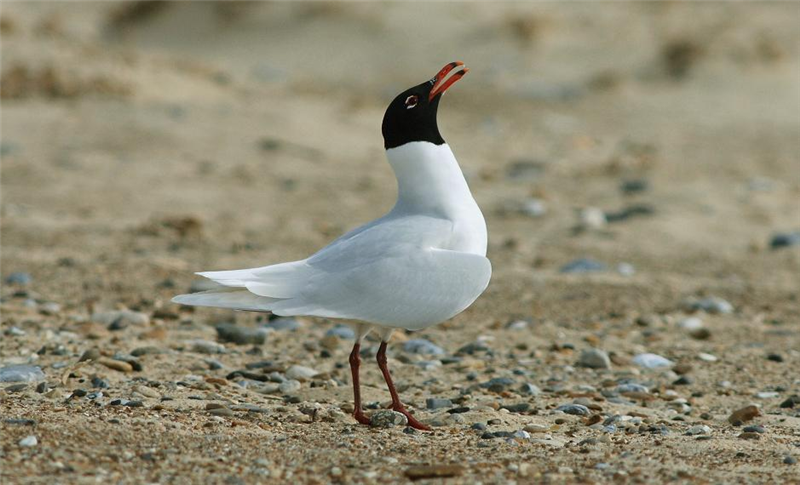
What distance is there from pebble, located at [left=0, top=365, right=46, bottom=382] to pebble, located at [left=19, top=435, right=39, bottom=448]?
1253 millimetres

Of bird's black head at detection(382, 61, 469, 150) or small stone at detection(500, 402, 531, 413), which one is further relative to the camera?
small stone at detection(500, 402, 531, 413)

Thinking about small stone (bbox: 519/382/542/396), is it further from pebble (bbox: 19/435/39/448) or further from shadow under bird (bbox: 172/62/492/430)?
pebble (bbox: 19/435/39/448)

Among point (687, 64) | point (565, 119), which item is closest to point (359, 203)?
point (565, 119)

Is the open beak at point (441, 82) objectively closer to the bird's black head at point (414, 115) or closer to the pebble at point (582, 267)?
the bird's black head at point (414, 115)

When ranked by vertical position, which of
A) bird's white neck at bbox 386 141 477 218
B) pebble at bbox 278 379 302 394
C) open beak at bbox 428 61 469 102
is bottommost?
pebble at bbox 278 379 302 394

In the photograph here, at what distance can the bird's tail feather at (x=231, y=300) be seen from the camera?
4543 mm

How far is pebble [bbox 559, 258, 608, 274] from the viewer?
8.64m

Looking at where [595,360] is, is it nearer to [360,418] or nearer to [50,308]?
[360,418]

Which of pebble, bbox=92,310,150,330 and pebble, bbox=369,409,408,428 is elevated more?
pebble, bbox=92,310,150,330

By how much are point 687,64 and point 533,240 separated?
756cm

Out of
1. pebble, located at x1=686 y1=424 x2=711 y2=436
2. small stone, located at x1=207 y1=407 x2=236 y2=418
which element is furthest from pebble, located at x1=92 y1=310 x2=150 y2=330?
pebble, located at x1=686 y1=424 x2=711 y2=436

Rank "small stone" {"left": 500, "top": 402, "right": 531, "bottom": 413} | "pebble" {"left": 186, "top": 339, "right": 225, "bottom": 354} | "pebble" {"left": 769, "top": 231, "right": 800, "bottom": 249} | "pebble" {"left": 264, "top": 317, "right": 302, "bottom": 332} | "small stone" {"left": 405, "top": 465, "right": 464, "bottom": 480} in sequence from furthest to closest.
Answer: "pebble" {"left": 769, "top": 231, "right": 800, "bottom": 249}
"pebble" {"left": 264, "top": 317, "right": 302, "bottom": 332}
"pebble" {"left": 186, "top": 339, "right": 225, "bottom": 354}
"small stone" {"left": 500, "top": 402, "right": 531, "bottom": 413}
"small stone" {"left": 405, "top": 465, "right": 464, "bottom": 480}

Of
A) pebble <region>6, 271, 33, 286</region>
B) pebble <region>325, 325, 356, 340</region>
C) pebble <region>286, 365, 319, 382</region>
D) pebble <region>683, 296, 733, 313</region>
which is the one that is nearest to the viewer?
pebble <region>286, 365, 319, 382</region>

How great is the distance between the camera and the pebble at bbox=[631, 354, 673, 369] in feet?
20.9
